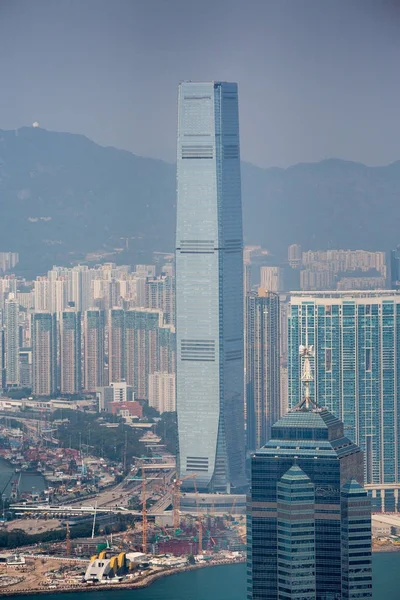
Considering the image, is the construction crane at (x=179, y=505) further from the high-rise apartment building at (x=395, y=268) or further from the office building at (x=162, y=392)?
the high-rise apartment building at (x=395, y=268)

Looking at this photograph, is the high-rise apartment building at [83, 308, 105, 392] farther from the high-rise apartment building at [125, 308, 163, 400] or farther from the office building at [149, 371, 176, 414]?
the office building at [149, 371, 176, 414]

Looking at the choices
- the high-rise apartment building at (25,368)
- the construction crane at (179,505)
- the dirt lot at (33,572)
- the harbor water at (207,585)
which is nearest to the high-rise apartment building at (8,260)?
the high-rise apartment building at (25,368)

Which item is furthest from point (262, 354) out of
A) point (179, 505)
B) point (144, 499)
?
point (179, 505)

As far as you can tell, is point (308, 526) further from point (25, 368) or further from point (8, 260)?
point (25, 368)

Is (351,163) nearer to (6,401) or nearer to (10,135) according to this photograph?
(10,135)

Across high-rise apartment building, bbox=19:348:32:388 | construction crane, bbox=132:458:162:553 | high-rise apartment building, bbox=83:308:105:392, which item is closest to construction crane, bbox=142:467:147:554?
construction crane, bbox=132:458:162:553
